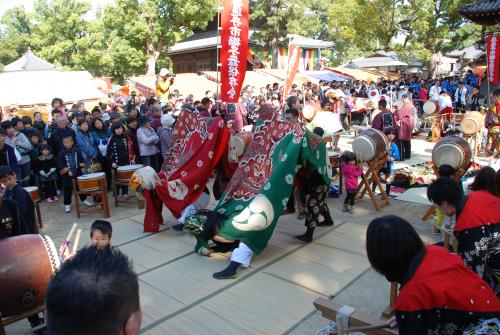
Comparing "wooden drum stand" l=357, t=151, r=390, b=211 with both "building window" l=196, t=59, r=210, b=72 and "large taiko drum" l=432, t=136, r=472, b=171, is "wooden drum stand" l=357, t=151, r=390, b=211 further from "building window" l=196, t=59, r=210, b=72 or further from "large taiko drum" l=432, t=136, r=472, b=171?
"building window" l=196, t=59, r=210, b=72

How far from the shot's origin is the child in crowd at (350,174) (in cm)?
581

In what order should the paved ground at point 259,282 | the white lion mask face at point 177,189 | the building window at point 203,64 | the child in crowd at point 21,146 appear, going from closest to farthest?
the paved ground at point 259,282, the white lion mask face at point 177,189, the child in crowd at point 21,146, the building window at point 203,64

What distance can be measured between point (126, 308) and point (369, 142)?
17.3 feet

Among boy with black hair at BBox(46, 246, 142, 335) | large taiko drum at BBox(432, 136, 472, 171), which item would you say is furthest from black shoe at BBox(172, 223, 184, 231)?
boy with black hair at BBox(46, 246, 142, 335)

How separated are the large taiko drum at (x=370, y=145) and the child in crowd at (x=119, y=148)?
3.64 metres

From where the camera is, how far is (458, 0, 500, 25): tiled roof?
28.0 ft

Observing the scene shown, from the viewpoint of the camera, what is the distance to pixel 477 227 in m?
2.59

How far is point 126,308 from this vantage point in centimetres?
111

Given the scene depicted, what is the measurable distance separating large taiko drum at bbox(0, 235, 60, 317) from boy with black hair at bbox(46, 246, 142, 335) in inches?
68.9

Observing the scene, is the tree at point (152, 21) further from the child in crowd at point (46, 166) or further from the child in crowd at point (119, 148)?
the child in crowd at point (119, 148)

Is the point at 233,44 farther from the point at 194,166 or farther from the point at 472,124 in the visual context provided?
the point at 472,124

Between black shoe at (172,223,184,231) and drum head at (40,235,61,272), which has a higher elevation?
drum head at (40,235,61,272)

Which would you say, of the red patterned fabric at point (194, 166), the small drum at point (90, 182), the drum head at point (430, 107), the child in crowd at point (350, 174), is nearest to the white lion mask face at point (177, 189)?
the red patterned fabric at point (194, 166)

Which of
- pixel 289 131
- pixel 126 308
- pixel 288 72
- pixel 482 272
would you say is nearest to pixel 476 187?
pixel 482 272
